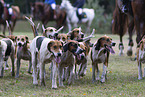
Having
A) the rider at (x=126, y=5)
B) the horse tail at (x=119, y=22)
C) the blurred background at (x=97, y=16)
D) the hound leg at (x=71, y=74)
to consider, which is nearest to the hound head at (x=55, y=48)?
the hound leg at (x=71, y=74)

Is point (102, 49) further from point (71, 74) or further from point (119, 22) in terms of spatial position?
point (119, 22)

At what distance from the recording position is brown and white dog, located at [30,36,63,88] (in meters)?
6.02

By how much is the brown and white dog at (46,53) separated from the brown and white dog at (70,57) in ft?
0.94

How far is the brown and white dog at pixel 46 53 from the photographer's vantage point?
6.02 metres

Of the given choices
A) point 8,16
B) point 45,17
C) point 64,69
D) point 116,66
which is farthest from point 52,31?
point 45,17

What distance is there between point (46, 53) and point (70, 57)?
0.66 m

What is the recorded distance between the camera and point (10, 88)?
6.51 meters

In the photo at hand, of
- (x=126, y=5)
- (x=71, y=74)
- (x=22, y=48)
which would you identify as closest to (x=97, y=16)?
(x=126, y=5)

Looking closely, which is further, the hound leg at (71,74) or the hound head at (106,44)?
the hound head at (106,44)

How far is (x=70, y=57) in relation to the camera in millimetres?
6652

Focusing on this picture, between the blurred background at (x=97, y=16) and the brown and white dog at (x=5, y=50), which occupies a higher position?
the blurred background at (x=97, y=16)

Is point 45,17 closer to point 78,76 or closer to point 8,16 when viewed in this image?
A: point 8,16

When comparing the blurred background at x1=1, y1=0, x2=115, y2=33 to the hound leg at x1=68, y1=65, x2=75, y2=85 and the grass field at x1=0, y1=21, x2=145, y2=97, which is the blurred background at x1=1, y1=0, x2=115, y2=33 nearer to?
the grass field at x1=0, y1=21, x2=145, y2=97

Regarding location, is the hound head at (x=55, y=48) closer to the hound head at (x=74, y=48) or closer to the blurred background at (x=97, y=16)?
the hound head at (x=74, y=48)
